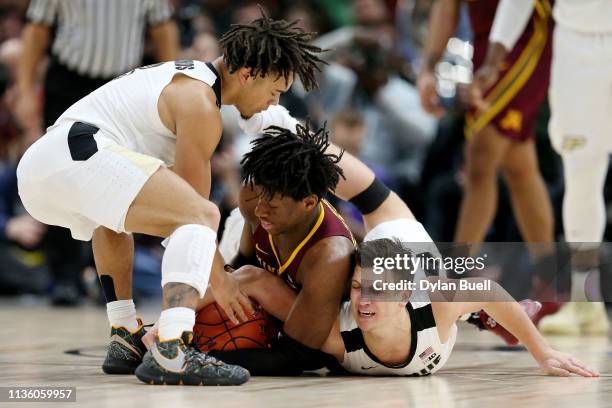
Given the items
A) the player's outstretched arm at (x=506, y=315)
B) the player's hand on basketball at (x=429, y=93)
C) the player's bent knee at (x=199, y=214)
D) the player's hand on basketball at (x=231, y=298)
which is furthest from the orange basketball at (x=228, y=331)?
the player's hand on basketball at (x=429, y=93)

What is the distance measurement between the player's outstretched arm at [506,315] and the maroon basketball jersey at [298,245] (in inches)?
15.9

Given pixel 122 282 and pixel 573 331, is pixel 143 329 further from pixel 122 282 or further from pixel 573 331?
pixel 573 331

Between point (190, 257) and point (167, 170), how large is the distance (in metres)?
0.32

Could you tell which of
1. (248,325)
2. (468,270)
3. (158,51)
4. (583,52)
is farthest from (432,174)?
(248,325)

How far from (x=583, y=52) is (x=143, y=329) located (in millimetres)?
2468

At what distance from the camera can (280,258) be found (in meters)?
3.82

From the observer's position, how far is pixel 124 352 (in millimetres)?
3764

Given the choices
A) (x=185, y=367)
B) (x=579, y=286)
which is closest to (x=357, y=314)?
(x=185, y=367)

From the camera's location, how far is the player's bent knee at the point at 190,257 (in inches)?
128

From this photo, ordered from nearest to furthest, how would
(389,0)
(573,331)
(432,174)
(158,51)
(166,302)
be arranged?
(166,302) < (573,331) < (158,51) < (432,174) < (389,0)

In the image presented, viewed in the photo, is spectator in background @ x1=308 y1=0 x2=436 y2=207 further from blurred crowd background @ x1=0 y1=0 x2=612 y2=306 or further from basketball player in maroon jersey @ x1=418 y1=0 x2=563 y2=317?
basketball player in maroon jersey @ x1=418 y1=0 x2=563 y2=317

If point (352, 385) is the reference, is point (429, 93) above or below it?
above

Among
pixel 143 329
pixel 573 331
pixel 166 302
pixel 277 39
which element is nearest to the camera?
pixel 166 302

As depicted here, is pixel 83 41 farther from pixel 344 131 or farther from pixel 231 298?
pixel 231 298
